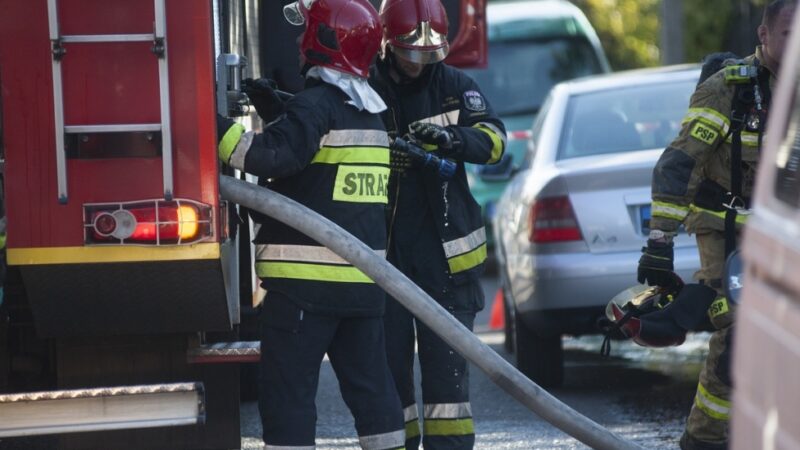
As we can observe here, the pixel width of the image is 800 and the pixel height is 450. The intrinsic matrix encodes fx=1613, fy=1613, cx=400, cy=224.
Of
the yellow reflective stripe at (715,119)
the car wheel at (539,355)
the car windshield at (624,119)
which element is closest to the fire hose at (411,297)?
the yellow reflective stripe at (715,119)

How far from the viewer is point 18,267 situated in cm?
484

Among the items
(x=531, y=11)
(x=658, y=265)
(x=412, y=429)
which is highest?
(x=531, y=11)

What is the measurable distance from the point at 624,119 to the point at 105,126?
4.36 metres

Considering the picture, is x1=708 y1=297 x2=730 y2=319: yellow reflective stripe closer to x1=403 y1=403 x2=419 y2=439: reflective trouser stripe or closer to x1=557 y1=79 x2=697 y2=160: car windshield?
x1=403 y1=403 x2=419 y2=439: reflective trouser stripe

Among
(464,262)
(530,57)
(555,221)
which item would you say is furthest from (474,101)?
(530,57)

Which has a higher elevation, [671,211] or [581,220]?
[671,211]

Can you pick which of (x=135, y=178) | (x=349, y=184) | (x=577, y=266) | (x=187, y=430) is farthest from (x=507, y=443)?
(x=135, y=178)

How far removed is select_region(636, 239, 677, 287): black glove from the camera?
5.89 meters

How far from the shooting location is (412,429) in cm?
604

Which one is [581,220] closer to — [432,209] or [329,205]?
[432,209]

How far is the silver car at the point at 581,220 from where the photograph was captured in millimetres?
7684

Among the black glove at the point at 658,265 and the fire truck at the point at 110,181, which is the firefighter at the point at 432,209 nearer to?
the black glove at the point at 658,265

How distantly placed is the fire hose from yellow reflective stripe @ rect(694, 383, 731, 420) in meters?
0.89

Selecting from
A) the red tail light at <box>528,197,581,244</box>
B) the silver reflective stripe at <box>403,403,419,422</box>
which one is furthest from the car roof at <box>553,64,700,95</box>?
the silver reflective stripe at <box>403,403,419,422</box>
